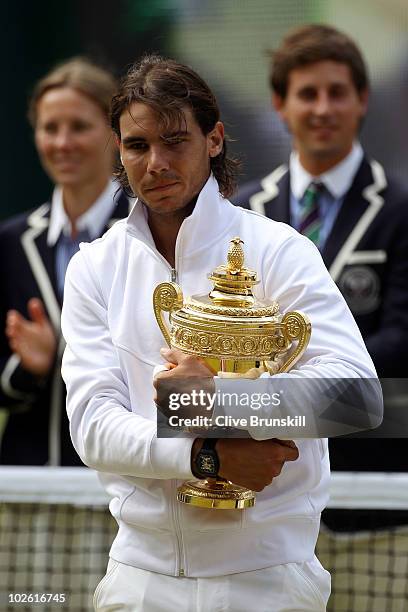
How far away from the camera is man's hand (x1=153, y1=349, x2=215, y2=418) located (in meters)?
1.78

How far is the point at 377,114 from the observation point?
127 inches

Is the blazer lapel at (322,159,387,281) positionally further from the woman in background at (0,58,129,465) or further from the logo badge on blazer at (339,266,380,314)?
the woman in background at (0,58,129,465)

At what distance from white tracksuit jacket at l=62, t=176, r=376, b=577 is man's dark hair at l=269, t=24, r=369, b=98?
107 cm

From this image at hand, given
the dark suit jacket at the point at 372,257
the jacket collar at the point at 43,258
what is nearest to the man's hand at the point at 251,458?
the dark suit jacket at the point at 372,257

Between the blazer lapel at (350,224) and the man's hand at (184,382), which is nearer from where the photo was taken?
the man's hand at (184,382)

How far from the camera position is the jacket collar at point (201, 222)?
1895 millimetres

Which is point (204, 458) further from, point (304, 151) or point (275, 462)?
point (304, 151)

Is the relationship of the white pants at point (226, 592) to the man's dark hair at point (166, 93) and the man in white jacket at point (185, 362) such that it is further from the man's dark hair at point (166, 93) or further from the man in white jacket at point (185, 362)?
the man's dark hair at point (166, 93)

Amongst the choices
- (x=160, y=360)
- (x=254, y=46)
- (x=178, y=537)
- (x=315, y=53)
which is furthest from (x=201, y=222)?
(x=254, y=46)

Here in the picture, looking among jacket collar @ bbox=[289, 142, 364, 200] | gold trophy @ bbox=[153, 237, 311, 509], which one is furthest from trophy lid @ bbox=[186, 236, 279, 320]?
jacket collar @ bbox=[289, 142, 364, 200]

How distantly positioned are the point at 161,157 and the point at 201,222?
0.42ft

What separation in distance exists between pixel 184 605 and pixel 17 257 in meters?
1.70

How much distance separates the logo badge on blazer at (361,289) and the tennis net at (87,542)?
1.47ft
